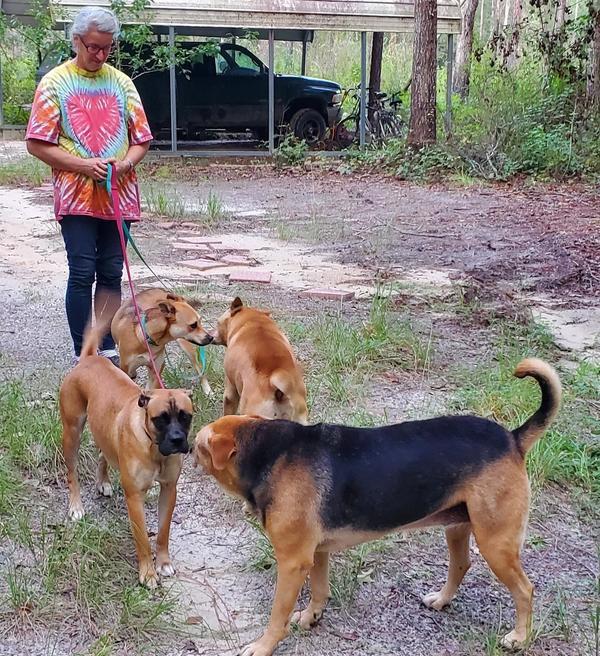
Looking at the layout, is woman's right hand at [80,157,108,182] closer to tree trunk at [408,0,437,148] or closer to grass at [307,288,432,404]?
grass at [307,288,432,404]

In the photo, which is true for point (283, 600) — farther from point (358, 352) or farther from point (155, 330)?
point (358, 352)

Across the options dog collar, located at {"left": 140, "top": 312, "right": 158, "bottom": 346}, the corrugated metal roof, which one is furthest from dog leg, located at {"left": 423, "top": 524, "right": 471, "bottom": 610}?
the corrugated metal roof

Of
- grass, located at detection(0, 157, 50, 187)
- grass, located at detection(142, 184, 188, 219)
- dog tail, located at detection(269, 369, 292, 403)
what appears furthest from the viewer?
grass, located at detection(0, 157, 50, 187)

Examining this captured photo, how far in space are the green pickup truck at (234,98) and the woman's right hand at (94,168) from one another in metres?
13.8

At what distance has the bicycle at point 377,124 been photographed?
1848cm

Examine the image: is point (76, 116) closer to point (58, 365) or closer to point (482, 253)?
point (58, 365)

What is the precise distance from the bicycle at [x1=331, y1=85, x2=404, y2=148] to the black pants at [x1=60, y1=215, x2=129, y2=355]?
13520mm

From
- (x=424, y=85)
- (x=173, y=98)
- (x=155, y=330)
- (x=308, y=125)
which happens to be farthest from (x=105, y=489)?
(x=308, y=125)

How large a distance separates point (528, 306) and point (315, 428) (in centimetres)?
451

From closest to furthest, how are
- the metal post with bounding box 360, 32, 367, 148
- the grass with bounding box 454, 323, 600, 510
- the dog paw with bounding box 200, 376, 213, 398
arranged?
the grass with bounding box 454, 323, 600, 510 < the dog paw with bounding box 200, 376, 213, 398 < the metal post with bounding box 360, 32, 367, 148

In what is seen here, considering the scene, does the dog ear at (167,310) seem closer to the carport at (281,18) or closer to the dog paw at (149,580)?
the dog paw at (149,580)

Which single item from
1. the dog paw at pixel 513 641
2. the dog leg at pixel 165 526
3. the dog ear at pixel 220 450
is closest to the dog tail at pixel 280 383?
the dog leg at pixel 165 526

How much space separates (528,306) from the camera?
712 centimetres

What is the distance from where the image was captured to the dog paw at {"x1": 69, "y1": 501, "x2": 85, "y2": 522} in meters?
3.79
